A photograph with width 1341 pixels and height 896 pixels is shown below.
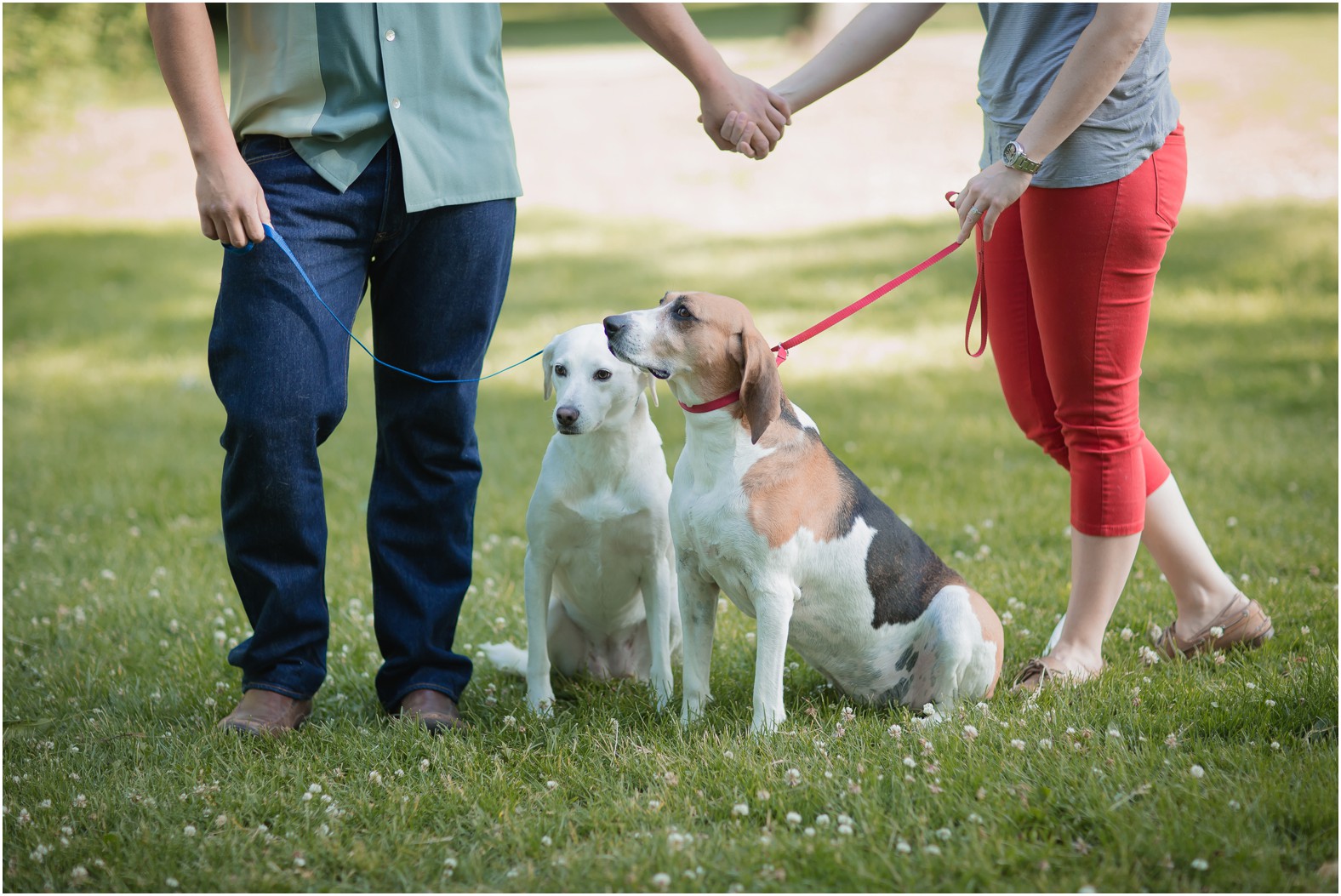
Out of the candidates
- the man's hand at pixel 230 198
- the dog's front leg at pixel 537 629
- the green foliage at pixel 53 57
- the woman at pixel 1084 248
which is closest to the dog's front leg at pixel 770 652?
the dog's front leg at pixel 537 629

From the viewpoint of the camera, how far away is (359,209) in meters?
3.42

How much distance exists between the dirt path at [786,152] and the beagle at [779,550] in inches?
452

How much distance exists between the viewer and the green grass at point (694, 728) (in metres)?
2.77

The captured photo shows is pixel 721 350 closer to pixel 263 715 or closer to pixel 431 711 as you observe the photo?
pixel 431 711

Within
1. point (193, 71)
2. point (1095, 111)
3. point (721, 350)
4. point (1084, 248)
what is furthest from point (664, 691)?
point (193, 71)

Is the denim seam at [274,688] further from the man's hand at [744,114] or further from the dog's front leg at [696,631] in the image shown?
the man's hand at [744,114]

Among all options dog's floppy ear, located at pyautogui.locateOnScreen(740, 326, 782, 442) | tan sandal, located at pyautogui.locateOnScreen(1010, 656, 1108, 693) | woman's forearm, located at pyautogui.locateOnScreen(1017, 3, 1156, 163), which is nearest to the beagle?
dog's floppy ear, located at pyautogui.locateOnScreen(740, 326, 782, 442)

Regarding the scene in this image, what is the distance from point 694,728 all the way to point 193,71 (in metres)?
2.41

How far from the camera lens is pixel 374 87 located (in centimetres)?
337

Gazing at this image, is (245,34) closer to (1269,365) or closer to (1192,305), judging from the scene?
(1269,365)

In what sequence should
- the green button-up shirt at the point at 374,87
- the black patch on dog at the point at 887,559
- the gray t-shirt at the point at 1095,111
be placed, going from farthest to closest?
the black patch on dog at the point at 887,559 → the gray t-shirt at the point at 1095,111 → the green button-up shirt at the point at 374,87

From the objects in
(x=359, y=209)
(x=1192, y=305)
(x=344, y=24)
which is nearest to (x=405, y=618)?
(x=359, y=209)

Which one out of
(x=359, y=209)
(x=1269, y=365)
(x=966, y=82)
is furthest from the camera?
(x=966, y=82)

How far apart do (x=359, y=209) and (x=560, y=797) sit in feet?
6.01
